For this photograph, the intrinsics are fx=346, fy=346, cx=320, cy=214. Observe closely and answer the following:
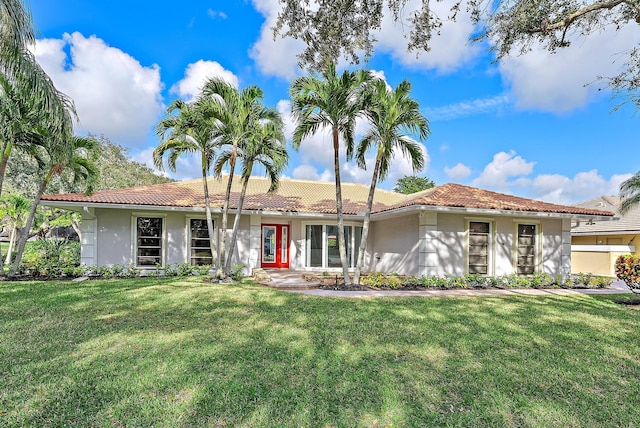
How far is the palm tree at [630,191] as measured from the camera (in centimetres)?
1409

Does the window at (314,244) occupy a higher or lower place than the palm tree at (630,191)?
lower

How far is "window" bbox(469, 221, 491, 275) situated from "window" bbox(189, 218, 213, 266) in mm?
10453

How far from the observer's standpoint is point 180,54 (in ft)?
42.8

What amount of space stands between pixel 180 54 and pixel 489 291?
45.8ft

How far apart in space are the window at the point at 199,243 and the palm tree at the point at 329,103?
613 cm

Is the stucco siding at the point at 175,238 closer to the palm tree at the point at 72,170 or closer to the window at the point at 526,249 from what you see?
the palm tree at the point at 72,170

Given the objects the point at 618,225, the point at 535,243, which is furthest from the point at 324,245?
the point at 618,225

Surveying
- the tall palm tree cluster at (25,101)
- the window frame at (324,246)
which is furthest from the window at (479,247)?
the tall palm tree cluster at (25,101)

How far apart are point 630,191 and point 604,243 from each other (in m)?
7.21

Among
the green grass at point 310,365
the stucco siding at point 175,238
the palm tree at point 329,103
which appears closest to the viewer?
the green grass at point 310,365

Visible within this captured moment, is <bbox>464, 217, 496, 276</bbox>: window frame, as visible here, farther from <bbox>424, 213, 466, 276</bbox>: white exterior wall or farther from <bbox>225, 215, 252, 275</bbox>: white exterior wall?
<bbox>225, 215, 252, 275</bbox>: white exterior wall

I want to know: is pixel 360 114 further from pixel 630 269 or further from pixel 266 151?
pixel 630 269

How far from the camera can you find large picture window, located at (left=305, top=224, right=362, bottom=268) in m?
16.4

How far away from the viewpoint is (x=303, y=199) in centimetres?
1762
